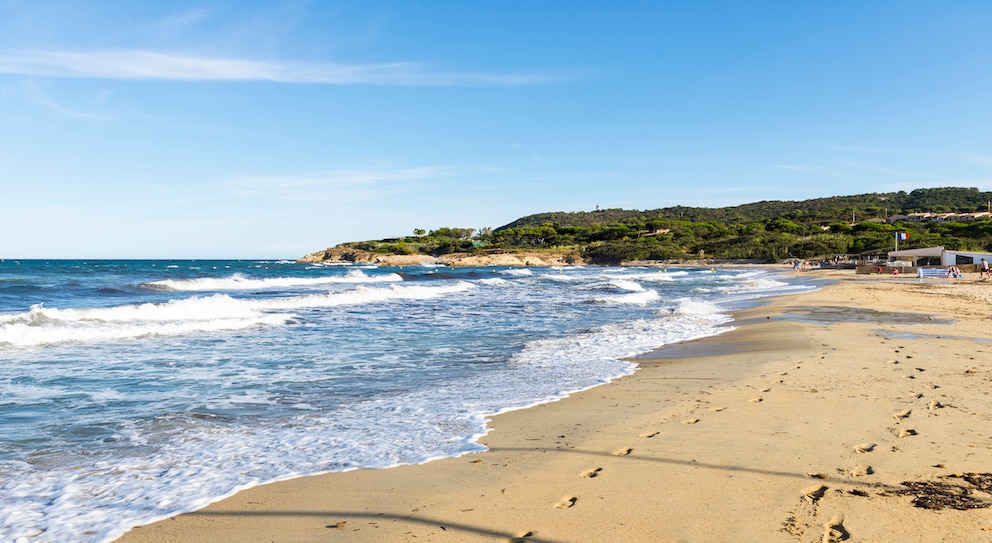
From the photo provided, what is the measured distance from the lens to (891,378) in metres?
7.65

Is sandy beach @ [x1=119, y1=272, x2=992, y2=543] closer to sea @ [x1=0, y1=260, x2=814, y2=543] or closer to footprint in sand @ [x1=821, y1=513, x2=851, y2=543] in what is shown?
footprint in sand @ [x1=821, y1=513, x2=851, y2=543]

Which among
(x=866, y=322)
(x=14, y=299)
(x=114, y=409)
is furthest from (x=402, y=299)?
(x=114, y=409)

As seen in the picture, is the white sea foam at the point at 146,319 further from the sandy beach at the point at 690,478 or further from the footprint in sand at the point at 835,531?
the footprint in sand at the point at 835,531

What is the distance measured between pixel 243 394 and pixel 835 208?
15182 cm

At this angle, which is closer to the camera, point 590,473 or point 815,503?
point 815,503

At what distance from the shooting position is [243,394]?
7789 mm

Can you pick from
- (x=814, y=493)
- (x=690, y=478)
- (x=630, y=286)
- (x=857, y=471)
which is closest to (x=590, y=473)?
(x=690, y=478)

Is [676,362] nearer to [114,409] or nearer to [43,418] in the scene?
[114,409]

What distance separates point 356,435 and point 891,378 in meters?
6.58

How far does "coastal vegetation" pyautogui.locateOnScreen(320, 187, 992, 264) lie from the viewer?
84438 millimetres

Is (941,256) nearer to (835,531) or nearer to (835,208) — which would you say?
(835,531)

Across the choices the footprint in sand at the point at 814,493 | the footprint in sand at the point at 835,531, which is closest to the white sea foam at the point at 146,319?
the footprint in sand at the point at 814,493

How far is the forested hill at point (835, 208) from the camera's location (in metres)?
122

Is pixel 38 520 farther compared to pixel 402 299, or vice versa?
pixel 402 299
